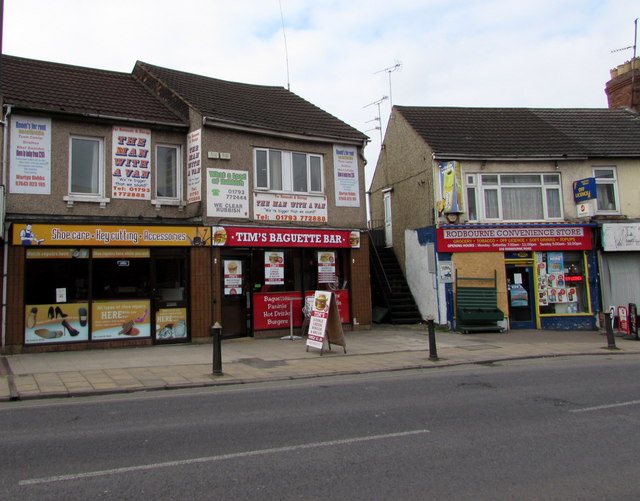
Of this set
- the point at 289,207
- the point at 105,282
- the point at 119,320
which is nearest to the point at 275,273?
the point at 289,207

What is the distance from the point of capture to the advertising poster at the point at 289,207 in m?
15.6

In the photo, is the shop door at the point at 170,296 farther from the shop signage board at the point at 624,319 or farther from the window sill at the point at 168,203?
the shop signage board at the point at 624,319

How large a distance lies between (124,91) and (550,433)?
1449 centimetres

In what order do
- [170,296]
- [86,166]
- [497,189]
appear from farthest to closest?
[497,189], [170,296], [86,166]

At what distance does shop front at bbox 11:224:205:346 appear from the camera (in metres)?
12.7

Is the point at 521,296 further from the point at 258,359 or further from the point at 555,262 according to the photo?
the point at 258,359

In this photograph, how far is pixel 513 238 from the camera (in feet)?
58.3

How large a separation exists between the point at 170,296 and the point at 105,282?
1665mm

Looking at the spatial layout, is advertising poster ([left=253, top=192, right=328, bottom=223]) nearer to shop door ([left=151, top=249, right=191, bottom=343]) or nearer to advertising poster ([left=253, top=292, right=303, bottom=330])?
advertising poster ([left=253, top=292, right=303, bottom=330])

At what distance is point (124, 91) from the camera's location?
15867 millimetres

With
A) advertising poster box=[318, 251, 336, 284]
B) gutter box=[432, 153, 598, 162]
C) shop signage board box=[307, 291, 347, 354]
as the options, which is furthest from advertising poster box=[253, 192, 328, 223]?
gutter box=[432, 153, 598, 162]

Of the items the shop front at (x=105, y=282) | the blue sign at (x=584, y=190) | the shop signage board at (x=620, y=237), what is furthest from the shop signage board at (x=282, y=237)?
the shop signage board at (x=620, y=237)

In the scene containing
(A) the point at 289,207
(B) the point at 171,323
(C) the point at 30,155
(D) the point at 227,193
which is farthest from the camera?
(A) the point at 289,207

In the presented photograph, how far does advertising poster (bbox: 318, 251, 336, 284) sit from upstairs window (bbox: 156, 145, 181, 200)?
4635 mm
